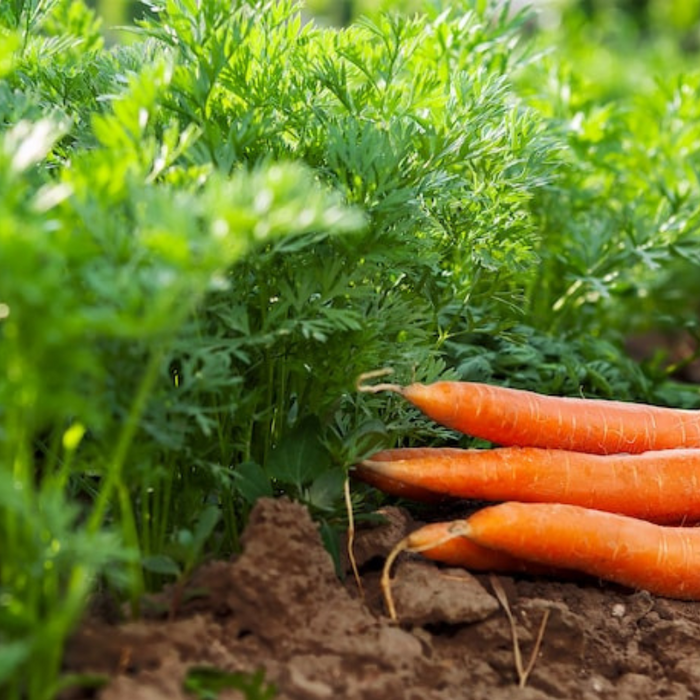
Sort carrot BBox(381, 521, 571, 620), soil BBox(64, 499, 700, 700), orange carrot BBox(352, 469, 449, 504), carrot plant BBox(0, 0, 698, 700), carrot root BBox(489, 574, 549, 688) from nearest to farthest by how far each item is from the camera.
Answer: carrot plant BBox(0, 0, 698, 700), soil BBox(64, 499, 700, 700), carrot root BBox(489, 574, 549, 688), carrot BBox(381, 521, 571, 620), orange carrot BBox(352, 469, 449, 504)

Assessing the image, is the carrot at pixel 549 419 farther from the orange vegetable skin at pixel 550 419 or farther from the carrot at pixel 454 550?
the carrot at pixel 454 550

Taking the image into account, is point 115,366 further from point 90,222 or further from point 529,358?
point 529,358

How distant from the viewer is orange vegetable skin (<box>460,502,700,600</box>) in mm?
2234

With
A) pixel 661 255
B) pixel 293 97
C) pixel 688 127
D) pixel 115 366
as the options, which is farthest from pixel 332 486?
pixel 688 127

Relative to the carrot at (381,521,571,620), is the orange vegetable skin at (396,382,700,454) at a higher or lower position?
higher

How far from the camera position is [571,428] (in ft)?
8.30

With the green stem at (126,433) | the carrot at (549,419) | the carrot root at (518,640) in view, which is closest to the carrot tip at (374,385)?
the carrot at (549,419)

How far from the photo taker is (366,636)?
1915mm

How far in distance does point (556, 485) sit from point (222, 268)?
43.4 inches

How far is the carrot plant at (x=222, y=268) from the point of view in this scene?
4.93ft

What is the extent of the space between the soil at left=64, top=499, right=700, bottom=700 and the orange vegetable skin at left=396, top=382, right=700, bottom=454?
25 centimetres

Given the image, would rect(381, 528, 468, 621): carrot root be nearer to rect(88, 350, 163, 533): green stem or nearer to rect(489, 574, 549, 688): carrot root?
rect(489, 574, 549, 688): carrot root

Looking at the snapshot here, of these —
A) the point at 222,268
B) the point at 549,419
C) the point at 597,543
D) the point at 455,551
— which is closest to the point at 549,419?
the point at 549,419

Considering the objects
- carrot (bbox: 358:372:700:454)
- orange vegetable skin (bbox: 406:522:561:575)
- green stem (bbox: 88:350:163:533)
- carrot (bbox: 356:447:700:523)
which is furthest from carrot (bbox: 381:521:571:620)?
green stem (bbox: 88:350:163:533)
